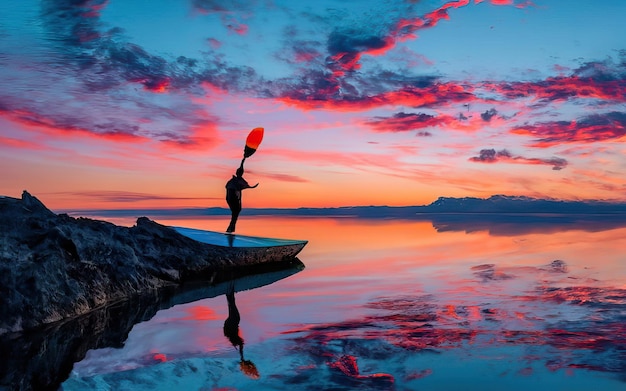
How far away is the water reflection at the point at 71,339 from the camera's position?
233 inches

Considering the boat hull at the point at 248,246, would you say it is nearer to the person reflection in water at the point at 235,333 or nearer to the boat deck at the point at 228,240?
the boat deck at the point at 228,240

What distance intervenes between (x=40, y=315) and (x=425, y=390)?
17.7 feet

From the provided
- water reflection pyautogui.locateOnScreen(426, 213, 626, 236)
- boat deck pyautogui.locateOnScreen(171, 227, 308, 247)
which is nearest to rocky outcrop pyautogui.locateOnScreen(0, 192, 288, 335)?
boat deck pyautogui.locateOnScreen(171, 227, 308, 247)

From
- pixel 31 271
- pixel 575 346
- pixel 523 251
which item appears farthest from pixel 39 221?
pixel 523 251

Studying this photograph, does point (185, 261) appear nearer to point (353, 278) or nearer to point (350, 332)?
point (353, 278)

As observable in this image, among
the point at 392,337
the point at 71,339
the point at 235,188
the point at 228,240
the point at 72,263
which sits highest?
the point at 235,188

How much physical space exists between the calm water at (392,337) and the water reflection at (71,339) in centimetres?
20

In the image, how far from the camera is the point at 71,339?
24.2ft

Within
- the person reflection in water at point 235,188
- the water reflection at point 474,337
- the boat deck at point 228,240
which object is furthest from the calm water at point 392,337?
the person reflection in water at point 235,188

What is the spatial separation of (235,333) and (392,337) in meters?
2.15

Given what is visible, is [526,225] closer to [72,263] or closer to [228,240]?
[228,240]

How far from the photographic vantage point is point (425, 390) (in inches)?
213

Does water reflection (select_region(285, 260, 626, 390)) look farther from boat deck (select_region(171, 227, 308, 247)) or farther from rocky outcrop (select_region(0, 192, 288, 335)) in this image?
boat deck (select_region(171, 227, 308, 247))

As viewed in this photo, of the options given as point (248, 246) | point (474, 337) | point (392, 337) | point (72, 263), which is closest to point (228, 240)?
point (248, 246)
